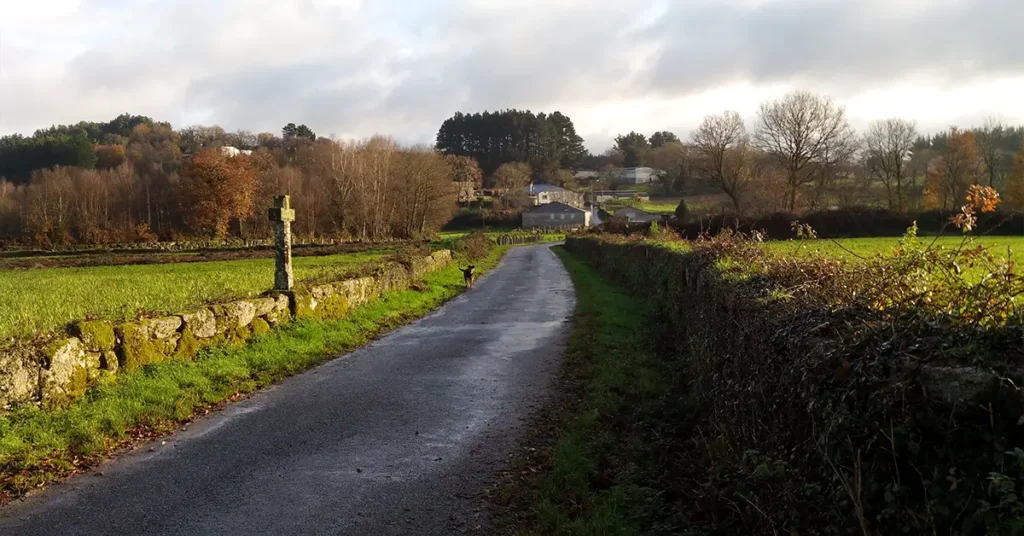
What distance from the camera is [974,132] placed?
5788 cm

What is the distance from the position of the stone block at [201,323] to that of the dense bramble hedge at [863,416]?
24.0ft

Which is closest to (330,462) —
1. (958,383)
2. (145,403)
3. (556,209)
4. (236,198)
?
(145,403)

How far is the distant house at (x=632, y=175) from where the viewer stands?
490 feet

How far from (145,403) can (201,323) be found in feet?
8.53

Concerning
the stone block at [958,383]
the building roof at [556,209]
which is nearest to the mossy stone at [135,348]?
the stone block at [958,383]

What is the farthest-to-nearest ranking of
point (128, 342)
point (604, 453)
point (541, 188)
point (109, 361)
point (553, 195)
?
1. point (541, 188)
2. point (553, 195)
3. point (128, 342)
4. point (109, 361)
5. point (604, 453)

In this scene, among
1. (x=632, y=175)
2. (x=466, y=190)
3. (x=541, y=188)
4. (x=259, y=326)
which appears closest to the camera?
(x=259, y=326)

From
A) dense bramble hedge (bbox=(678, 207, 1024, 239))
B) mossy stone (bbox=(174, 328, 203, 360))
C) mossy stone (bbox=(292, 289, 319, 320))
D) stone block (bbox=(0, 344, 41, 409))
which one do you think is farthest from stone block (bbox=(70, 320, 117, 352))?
dense bramble hedge (bbox=(678, 207, 1024, 239))

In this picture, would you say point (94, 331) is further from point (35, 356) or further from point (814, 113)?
point (814, 113)

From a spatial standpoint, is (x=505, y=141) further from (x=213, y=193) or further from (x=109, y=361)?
(x=109, y=361)

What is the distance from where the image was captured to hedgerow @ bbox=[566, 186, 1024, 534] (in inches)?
102

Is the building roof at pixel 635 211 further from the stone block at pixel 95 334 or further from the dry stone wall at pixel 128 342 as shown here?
the stone block at pixel 95 334

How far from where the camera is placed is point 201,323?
988 cm

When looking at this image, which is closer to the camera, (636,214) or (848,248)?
(848,248)
